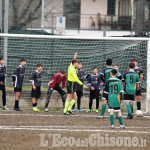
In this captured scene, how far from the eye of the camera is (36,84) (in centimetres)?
1739

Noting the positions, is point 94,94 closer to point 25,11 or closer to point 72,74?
point 72,74

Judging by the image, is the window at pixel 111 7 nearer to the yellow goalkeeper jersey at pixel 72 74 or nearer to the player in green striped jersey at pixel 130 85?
the yellow goalkeeper jersey at pixel 72 74

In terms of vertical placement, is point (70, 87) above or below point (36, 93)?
above

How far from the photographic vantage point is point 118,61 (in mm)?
18500

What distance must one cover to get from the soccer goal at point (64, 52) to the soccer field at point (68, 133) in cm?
349

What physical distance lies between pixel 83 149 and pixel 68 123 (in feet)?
13.3

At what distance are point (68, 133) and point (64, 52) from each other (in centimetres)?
788

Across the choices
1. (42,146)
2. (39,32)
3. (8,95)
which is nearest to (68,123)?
(42,146)

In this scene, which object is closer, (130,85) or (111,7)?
(130,85)

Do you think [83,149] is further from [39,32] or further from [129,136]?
[39,32]

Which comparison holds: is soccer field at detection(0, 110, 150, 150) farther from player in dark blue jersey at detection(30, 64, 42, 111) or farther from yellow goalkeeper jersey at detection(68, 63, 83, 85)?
player in dark blue jersey at detection(30, 64, 42, 111)

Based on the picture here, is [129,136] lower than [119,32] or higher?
lower

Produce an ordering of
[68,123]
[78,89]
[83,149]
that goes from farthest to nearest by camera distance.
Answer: [78,89] < [68,123] < [83,149]

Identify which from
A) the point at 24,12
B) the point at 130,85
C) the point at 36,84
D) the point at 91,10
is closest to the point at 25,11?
the point at 24,12
